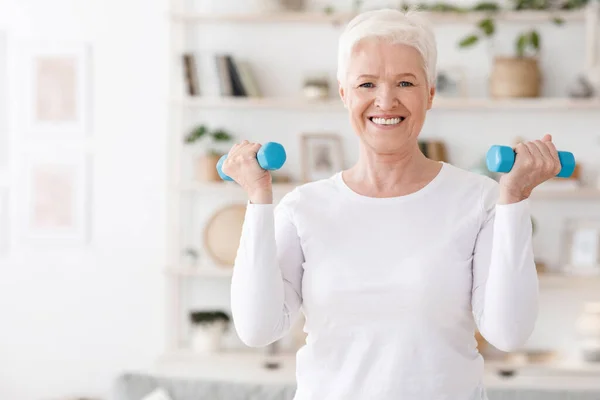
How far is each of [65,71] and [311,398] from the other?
9.62ft

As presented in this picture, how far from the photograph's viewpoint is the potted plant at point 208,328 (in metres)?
3.69

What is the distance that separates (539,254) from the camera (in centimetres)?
379

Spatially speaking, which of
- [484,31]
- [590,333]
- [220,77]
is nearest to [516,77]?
[484,31]

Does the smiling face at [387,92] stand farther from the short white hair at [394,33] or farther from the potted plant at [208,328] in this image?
the potted plant at [208,328]

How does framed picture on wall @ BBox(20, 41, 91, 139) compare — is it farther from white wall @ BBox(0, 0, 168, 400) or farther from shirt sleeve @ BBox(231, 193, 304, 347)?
shirt sleeve @ BBox(231, 193, 304, 347)

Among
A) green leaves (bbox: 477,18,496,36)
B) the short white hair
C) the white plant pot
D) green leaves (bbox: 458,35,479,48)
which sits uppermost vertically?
green leaves (bbox: 477,18,496,36)

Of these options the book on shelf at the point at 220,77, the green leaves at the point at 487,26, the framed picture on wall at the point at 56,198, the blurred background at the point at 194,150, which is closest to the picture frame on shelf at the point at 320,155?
the blurred background at the point at 194,150

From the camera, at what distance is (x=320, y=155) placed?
379cm

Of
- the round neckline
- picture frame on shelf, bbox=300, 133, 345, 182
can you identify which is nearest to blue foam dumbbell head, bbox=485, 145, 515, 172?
the round neckline

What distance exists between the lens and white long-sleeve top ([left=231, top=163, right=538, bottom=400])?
1.33 metres

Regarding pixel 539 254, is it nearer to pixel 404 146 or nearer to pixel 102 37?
pixel 102 37

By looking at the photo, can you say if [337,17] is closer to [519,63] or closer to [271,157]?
[519,63]

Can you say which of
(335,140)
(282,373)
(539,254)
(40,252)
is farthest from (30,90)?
(539,254)

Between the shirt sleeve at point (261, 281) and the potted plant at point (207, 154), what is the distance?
2.27m
